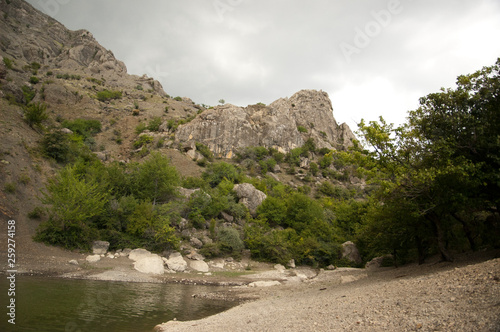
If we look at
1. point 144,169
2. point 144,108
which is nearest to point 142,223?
point 144,169

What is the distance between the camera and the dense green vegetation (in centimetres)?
1369

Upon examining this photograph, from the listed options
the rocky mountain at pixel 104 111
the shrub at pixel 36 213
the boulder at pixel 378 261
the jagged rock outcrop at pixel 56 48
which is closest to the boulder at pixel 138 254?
the shrub at pixel 36 213

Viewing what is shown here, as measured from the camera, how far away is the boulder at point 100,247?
30728mm

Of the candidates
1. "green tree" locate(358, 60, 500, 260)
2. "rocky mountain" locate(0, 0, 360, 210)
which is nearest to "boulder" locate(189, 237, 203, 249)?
"rocky mountain" locate(0, 0, 360, 210)

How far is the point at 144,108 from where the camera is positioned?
10256 cm

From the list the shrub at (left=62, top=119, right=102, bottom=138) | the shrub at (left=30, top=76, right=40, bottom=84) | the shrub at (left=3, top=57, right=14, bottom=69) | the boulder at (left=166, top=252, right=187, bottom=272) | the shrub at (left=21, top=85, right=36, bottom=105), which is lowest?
the boulder at (left=166, top=252, right=187, bottom=272)

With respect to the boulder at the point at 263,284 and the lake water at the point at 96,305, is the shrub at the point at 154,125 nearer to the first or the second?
the lake water at the point at 96,305

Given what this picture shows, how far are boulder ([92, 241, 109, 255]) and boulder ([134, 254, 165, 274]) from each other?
170 inches

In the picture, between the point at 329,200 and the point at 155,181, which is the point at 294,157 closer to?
the point at 329,200

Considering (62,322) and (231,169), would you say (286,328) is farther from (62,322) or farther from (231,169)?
(231,169)

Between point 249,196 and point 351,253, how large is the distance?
79.6ft

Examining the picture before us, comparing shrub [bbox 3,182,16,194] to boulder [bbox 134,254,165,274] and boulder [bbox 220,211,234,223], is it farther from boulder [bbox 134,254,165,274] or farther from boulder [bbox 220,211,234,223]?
boulder [bbox 220,211,234,223]

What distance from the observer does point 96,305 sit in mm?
15023

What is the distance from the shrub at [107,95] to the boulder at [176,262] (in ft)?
273
